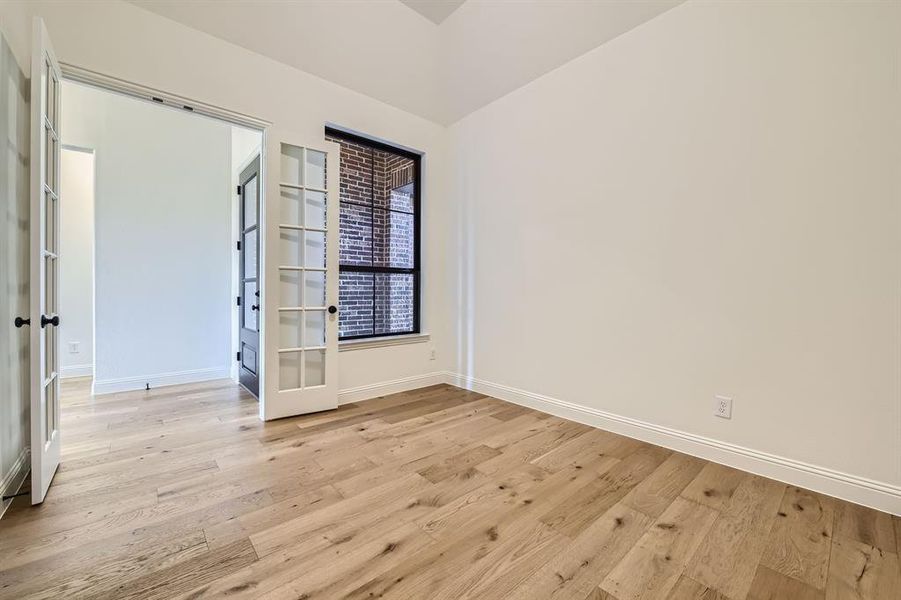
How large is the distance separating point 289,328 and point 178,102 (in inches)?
68.3

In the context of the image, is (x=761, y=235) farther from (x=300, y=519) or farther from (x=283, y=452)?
(x=283, y=452)

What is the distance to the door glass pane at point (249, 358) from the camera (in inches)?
147

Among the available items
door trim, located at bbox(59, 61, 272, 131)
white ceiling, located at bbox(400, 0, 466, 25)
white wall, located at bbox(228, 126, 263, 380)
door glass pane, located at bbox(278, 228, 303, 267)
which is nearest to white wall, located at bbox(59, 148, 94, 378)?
white wall, located at bbox(228, 126, 263, 380)

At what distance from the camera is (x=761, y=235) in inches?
84.0

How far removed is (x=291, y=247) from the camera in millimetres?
3066

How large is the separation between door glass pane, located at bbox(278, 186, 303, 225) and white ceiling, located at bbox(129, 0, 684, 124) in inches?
38.9

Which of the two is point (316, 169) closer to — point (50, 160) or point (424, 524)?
point (50, 160)

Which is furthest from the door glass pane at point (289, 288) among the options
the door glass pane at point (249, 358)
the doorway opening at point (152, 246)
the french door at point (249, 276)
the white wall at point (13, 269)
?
the white wall at point (13, 269)

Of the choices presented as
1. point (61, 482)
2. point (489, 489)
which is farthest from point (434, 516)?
point (61, 482)

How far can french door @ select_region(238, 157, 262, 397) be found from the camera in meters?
3.71

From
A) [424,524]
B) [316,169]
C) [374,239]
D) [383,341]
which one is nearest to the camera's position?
[424,524]

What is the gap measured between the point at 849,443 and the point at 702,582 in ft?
4.14

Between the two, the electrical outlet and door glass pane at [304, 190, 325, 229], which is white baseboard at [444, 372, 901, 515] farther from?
door glass pane at [304, 190, 325, 229]

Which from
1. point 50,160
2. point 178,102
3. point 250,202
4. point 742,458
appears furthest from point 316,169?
point 742,458
